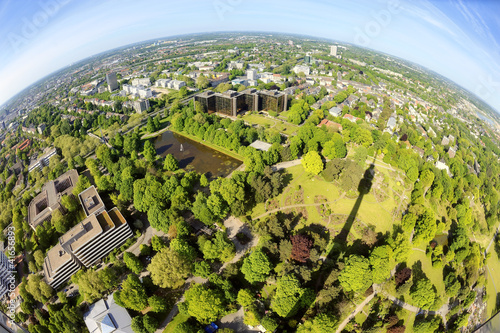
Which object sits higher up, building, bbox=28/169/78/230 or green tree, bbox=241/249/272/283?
building, bbox=28/169/78/230

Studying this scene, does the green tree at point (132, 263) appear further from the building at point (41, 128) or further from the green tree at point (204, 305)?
the building at point (41, 128)

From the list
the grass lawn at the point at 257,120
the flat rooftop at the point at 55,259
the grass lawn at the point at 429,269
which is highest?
the grass lawn at the point at 257,120

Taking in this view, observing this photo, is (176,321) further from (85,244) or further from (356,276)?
(356,276)

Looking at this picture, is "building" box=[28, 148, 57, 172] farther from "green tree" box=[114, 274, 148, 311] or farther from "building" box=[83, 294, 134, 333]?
"green tree" box=[114, 274, 148, 311]

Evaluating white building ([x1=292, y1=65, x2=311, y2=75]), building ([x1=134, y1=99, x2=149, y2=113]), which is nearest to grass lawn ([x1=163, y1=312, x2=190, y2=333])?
building ([x1=134, y1=99, x2=149, y2=113])

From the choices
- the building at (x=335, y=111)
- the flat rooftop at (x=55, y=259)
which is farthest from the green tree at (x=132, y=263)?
the building at (x=335, y=111)

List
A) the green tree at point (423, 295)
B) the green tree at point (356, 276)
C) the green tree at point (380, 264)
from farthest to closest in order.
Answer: the green tree at point (380, 264), the green tree at point (356, 276), the green tree at point (423, 295)

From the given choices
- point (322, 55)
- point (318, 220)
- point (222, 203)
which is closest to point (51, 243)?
point (222, 203)
